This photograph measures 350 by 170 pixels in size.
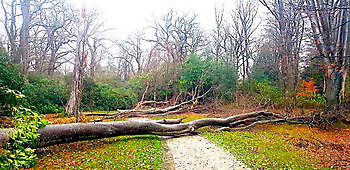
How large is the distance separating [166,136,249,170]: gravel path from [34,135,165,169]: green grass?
0.51 metres

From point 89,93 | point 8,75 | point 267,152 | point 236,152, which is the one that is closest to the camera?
point 267,152

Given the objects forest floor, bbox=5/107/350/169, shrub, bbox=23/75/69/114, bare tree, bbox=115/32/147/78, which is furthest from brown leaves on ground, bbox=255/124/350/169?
bare tree, bbox=115/32/147/78

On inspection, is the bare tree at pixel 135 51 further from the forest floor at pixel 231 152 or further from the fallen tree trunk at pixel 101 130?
the forest floor at pixel 231 152

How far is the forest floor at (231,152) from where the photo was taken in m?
4.49

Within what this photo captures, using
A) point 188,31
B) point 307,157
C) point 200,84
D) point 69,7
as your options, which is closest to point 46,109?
point 69,7

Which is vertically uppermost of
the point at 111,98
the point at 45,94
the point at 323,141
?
the point at 45,94

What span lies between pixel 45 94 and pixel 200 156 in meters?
10.3

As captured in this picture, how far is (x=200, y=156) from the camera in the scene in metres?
5.44

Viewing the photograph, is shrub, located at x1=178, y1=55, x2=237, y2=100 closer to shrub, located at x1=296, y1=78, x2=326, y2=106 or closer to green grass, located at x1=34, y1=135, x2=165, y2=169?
shrub, located at x1=296, y1=78, x2=326, y2=106

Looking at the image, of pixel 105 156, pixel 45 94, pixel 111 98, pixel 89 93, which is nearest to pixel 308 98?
pixel 111 98

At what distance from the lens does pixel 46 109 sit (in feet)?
37.2

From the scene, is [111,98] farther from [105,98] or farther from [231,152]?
[231,152]

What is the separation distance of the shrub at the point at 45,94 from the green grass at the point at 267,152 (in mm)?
9269

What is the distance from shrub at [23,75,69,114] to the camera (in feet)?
36.2
